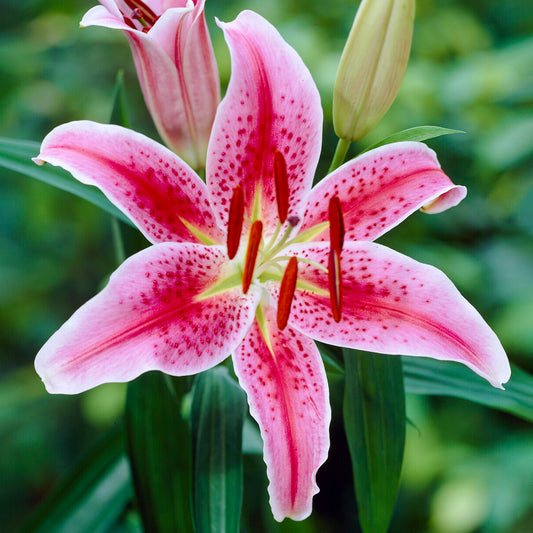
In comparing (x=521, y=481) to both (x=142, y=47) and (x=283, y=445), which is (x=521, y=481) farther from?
(x=142, y=47)

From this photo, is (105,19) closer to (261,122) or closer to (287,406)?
(261,122)

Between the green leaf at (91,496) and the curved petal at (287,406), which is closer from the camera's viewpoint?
the curved petal at (287,406)

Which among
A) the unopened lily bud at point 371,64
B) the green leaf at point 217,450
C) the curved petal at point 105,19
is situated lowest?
the green leaf at point 217,450

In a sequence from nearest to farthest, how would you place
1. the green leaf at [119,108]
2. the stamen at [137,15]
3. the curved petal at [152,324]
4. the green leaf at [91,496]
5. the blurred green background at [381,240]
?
1. the curved petal at [152,324]
2. the stamen at [137,15]
3. the green leaf at [119,108]
4. the green leaf at [91,496]
5. the blurred green background at [381,240]

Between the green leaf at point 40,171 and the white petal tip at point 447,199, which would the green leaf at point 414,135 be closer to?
the white petal tip at point 447,199

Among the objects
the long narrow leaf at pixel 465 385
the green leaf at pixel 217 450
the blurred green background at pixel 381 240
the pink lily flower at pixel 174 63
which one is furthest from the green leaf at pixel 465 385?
the blurred green background at pixel 381 240

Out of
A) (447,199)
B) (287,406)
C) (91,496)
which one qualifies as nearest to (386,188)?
(447,199)

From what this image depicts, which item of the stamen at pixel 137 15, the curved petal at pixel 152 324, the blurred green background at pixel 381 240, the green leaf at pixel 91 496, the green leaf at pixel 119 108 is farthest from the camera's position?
the blurred green background at pixel 381 240

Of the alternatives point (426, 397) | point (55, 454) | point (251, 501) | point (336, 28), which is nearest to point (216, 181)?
point (251, 501)
